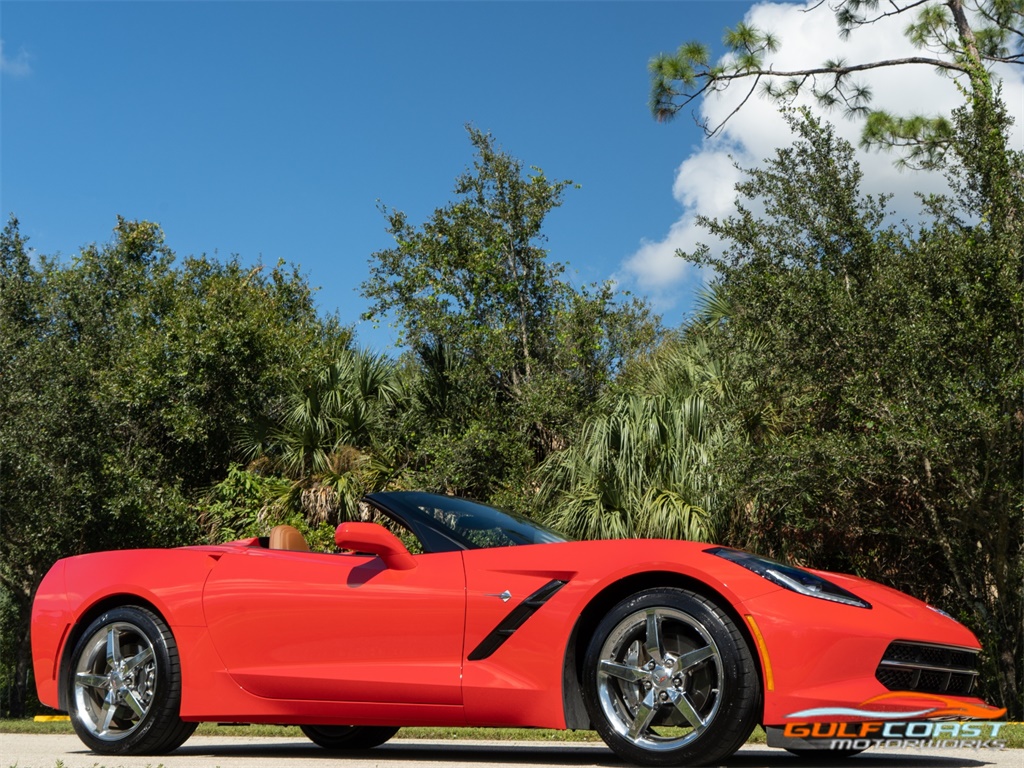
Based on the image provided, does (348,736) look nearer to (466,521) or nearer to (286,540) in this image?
(286,540)

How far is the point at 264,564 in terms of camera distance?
5.76 meters

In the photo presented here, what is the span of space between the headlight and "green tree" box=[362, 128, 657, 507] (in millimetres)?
11438

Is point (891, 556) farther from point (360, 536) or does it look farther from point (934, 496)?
point (360, 536)

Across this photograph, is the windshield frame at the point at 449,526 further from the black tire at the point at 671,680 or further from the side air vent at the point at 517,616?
the black tire at the point at 671,680

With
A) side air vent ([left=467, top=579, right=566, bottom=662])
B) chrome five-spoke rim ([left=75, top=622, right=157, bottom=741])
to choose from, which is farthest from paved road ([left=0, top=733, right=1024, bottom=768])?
side air vent ([left=467, top=579, right=566, bottom=662])

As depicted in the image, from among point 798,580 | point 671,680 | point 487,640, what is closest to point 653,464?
point 487,640

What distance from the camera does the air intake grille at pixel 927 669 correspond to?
4.56 m

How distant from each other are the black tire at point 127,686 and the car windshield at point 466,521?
4.65 feet

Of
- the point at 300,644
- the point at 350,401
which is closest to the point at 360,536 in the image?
the point at 300,644

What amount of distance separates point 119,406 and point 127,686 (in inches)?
567

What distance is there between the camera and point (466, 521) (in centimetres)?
564

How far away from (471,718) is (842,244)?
33.5 feet

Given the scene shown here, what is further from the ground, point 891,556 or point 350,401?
point 350,401

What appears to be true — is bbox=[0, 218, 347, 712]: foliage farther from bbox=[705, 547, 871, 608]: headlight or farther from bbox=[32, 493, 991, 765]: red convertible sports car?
bbox=[705, 547, 871, 608]: headlight
